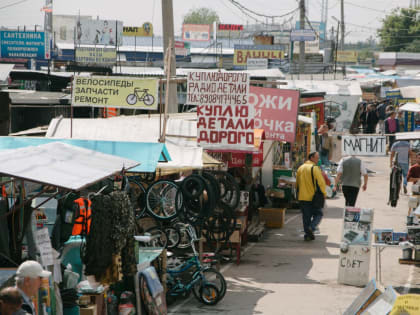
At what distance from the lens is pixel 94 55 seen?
40125 millimetres

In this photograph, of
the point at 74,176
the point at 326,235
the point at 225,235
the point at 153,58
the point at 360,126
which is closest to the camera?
the point at 74,176

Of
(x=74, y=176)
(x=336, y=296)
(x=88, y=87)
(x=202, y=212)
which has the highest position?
(x=88, y=87)

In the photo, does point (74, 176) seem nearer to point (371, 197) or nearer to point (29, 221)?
point (29, 221)

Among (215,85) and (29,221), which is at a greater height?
(215,85)

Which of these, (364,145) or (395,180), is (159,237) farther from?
(395,180)

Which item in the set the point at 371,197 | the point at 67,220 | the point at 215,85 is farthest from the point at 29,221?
the point at 371,197

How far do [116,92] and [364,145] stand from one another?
15.8ft

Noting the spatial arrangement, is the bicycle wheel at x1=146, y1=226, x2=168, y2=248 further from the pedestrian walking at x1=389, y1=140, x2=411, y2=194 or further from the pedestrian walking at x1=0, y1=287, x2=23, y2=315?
the pedestrian walking at x1=389, y1=140, x2=411, y2=194

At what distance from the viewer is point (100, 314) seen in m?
8.06

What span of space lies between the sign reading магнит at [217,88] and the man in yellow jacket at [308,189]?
8.13ft

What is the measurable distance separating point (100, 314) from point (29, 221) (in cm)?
127

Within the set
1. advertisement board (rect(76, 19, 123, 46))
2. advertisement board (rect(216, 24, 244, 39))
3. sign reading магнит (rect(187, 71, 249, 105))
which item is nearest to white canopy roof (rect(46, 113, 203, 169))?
sign reading магнит (rect(187, 71, 249, 105))

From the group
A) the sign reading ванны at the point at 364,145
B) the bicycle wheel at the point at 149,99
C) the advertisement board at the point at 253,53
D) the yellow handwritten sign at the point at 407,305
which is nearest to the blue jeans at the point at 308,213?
the sign reading ванны at the point at 364,145

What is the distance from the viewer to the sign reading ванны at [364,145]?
13.9 meters
